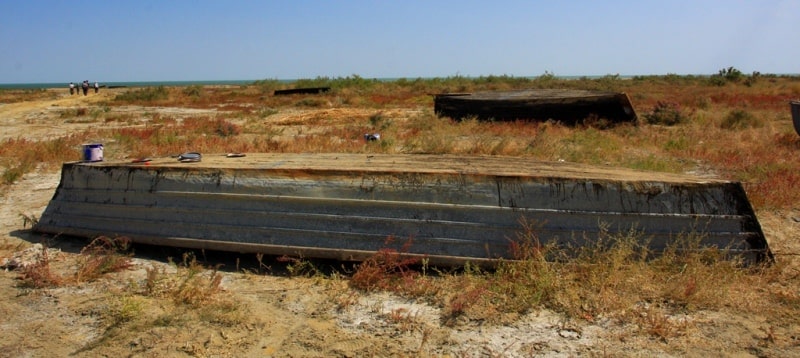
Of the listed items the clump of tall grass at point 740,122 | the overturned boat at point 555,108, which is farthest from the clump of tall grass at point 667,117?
the overturned boat at point 555,108

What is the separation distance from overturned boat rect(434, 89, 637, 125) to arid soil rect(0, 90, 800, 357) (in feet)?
32.2

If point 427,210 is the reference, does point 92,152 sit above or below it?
above

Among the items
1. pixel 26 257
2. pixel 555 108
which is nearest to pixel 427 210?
pixel 26 257

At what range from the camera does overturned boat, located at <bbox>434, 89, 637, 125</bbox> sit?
1229 centimetres

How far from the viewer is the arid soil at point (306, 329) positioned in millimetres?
2758

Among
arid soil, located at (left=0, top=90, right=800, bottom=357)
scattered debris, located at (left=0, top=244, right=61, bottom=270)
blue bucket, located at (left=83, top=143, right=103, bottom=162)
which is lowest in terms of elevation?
arid soil, located at (left=0, top=90, right=800, bottom=357)

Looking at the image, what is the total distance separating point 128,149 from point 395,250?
7.60 metres

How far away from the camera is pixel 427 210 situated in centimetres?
373

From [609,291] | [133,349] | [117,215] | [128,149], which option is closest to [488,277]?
[609,291]

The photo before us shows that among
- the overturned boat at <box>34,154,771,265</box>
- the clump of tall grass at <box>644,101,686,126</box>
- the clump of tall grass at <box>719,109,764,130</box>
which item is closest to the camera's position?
the overturned boat at <box>34,154,771,265</box>

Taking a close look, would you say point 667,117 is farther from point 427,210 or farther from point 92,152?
point 92,152

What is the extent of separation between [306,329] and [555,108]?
1069 cm

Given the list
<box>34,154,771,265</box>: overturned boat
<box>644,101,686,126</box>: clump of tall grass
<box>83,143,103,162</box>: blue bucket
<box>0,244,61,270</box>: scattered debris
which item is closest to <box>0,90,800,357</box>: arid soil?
<box>0,244,61,270</box>: scattered debris

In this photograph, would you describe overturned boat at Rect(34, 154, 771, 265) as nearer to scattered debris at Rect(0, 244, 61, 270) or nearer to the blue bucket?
scattered debris at Rect(0, 244, 61, 270)
